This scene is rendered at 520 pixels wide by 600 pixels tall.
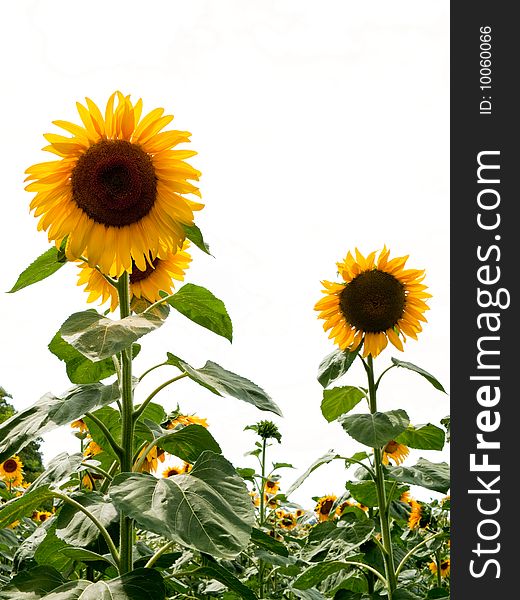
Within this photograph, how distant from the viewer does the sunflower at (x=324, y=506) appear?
562cm

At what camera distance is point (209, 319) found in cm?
183

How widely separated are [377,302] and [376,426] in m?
0.75

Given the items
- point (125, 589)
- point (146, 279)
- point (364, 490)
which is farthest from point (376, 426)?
point (125, 589)

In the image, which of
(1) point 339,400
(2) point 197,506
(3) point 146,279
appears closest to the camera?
(2) point 197,506

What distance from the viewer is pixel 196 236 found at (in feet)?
6.11

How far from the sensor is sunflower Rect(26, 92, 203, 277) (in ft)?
6.29

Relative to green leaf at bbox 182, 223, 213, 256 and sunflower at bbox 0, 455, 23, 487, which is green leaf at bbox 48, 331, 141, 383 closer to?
green leaf at bbox 182, 223, 213, 256

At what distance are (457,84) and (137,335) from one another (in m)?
1.53

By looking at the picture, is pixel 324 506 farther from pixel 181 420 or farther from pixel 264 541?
pixel 264 541

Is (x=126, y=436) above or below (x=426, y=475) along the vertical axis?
below

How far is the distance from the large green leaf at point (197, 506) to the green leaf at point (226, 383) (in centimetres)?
14

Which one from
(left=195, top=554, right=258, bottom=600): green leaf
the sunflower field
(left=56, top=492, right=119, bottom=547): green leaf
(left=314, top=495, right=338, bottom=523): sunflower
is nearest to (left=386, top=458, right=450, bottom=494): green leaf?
the sunflower field

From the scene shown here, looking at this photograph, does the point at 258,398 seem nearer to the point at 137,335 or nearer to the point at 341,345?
the point at 137,335

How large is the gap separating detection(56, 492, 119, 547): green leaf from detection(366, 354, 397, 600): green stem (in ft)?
3.51
